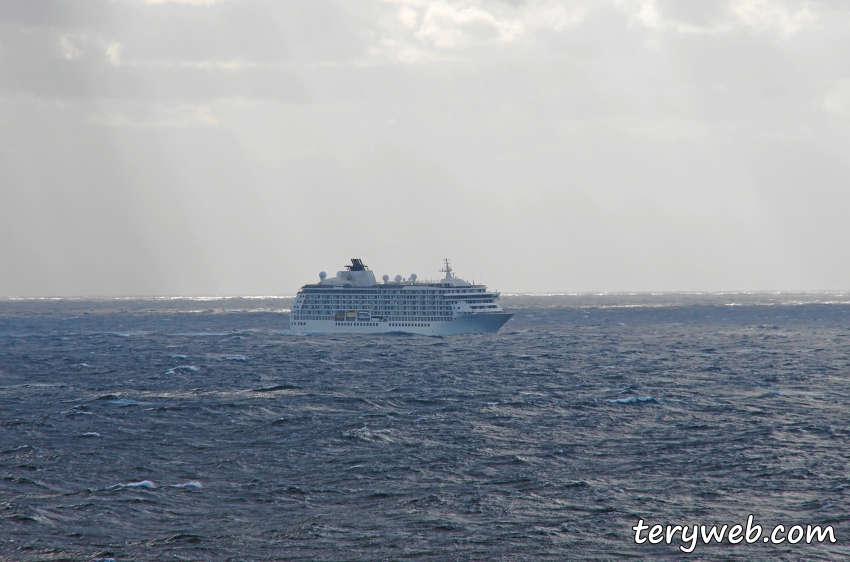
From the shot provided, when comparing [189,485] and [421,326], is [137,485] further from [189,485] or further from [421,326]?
[421,326]

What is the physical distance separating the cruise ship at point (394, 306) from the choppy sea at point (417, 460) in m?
51.5

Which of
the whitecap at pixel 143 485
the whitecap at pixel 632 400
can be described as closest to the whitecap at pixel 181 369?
the whitecap at pixel 632 400

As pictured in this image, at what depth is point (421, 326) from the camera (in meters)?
130

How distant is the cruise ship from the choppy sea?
51.5 metres

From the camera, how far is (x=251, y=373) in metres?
73.5

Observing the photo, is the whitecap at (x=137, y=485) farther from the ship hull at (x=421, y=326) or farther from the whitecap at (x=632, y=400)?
the ship hull at (x=421, y=326)

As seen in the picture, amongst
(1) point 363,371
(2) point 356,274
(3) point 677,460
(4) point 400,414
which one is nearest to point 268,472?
(4) point 400,414

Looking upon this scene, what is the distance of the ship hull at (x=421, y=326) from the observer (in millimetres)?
126750

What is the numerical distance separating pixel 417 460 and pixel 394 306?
321 ft

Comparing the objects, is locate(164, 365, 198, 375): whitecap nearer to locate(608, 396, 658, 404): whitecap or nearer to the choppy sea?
the choppy sea

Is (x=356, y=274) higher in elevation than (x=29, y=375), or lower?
higher

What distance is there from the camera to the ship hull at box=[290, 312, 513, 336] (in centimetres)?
12675

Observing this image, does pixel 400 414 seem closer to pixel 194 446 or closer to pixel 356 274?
pixel 194 446

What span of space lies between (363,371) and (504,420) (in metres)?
29.4
